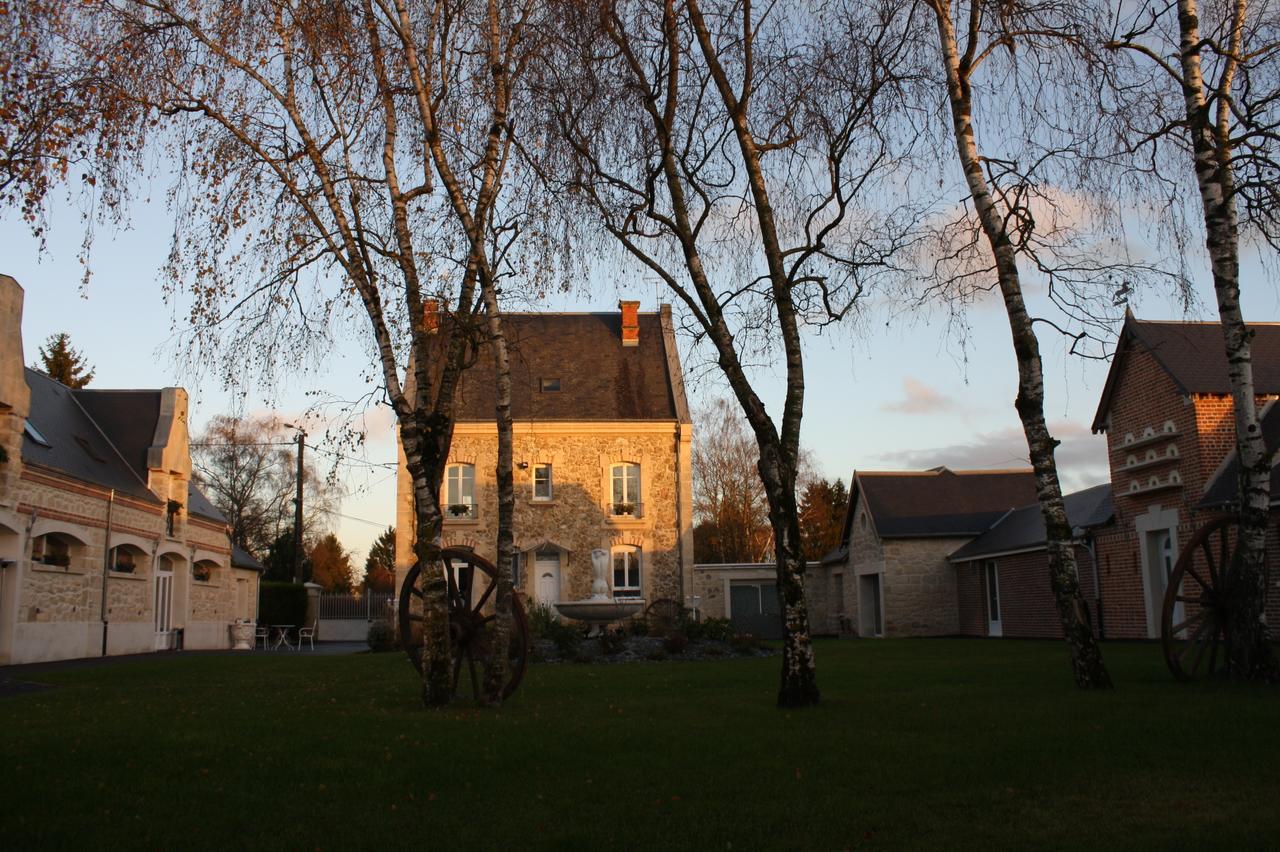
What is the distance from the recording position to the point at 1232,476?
16609 mm

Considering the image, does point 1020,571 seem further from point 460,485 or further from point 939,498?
point 460,485

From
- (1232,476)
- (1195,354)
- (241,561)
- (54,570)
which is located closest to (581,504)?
(241,561)

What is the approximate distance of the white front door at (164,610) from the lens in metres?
25.8

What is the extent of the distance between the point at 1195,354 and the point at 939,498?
11596 mm

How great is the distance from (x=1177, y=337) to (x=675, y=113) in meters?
13.1

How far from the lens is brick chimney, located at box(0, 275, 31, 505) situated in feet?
59.2

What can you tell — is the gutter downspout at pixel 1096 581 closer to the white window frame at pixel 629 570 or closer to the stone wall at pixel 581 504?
the stone wall at pixel 581 504

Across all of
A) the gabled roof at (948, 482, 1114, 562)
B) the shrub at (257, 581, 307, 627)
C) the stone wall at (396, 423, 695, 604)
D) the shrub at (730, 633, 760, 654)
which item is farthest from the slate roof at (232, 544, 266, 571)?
the gabled roof at (948, 482, 1114, 562)

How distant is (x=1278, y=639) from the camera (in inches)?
623

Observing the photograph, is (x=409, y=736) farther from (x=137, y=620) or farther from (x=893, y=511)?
(x=893, y=511)

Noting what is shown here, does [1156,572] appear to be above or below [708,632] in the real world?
above

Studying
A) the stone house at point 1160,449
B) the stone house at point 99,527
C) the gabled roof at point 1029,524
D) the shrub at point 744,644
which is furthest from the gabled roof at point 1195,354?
the stone house at point 99,527

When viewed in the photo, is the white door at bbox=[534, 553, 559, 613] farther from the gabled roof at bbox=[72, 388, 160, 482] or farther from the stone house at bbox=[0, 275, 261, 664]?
the gabled roof at bbox=[72, 388, 160, 482]

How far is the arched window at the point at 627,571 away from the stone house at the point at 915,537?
6.61 meters
